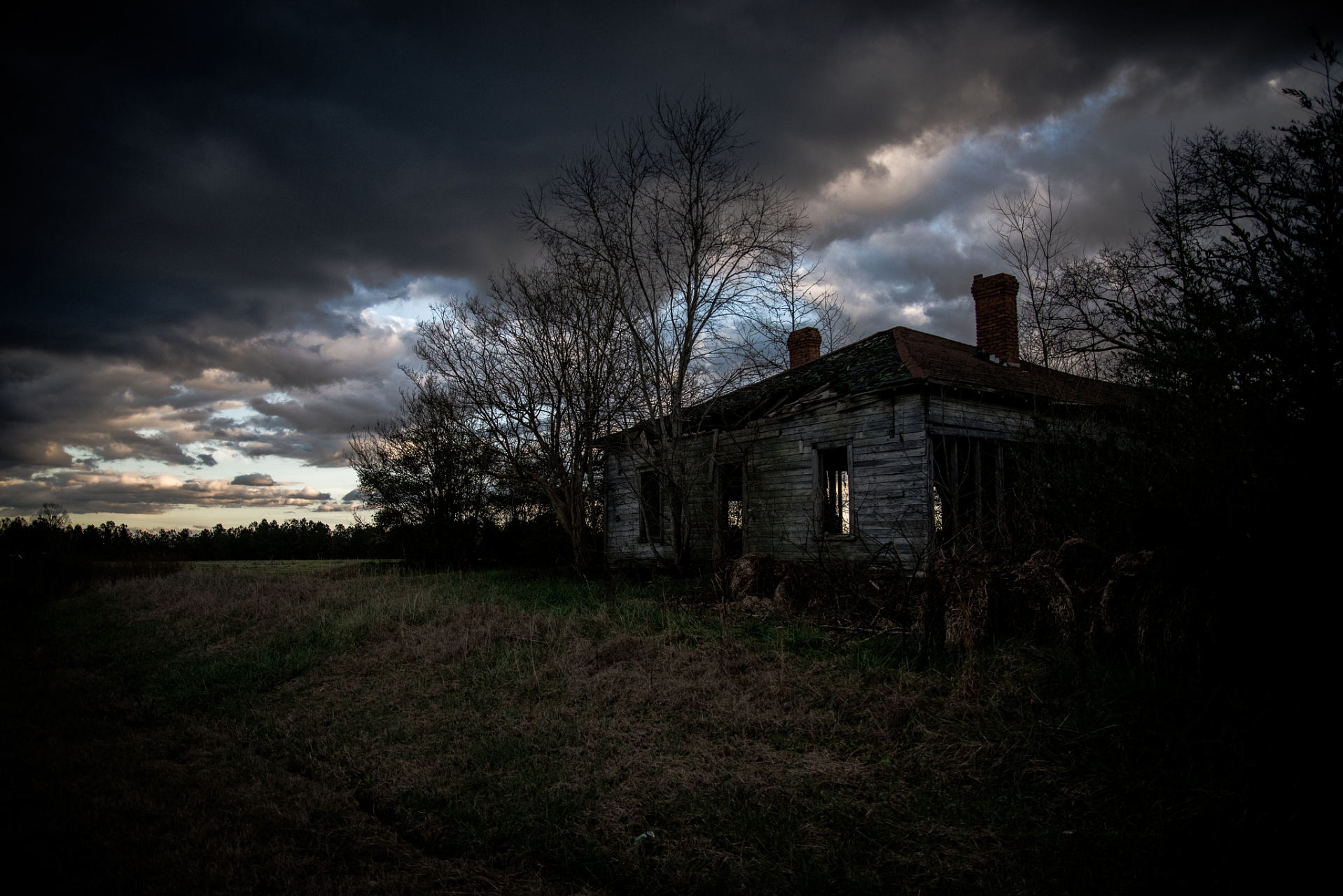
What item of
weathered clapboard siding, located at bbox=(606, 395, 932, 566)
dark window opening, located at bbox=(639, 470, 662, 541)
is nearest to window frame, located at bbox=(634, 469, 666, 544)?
dark window opening, located at bbox=(639, 470, 662, 541)

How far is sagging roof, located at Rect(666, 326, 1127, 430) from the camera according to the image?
11.7 metres

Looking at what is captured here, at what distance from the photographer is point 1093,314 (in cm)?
1221

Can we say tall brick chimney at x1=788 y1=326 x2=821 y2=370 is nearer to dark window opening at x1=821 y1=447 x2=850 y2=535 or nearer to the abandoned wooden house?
the abandoned wooden house

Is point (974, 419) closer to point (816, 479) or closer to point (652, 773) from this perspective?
point (816, 479)

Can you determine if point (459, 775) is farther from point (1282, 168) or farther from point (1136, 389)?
point (1282, 168)

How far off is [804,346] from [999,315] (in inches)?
206

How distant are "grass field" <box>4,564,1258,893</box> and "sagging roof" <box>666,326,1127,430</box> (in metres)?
5.87

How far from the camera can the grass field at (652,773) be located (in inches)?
137

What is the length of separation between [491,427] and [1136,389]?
14369 millimetres

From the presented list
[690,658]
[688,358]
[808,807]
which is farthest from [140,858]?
[688,358]

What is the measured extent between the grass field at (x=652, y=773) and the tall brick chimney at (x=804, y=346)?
1175cm

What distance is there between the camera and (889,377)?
11.8 m

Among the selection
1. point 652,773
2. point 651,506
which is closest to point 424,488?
point 651,506

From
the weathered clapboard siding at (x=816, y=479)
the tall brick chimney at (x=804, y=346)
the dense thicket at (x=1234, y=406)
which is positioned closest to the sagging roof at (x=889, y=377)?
the weathered clapboard siding at (x=816, y=479)
